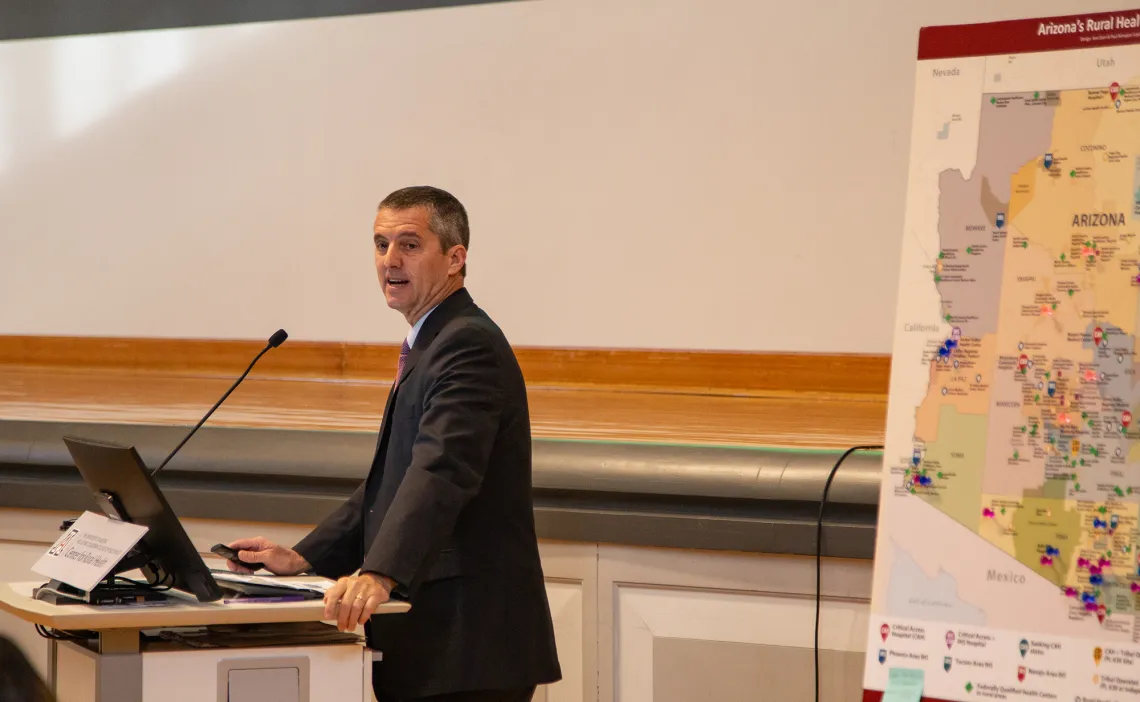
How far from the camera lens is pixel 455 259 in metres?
2.27

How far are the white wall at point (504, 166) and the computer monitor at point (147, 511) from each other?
167 centimetres

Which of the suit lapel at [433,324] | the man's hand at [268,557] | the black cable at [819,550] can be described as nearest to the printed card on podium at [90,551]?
the man's hand at [268,557]

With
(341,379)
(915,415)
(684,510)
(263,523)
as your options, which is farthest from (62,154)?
(915,415)

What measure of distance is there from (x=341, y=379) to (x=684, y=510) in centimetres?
167

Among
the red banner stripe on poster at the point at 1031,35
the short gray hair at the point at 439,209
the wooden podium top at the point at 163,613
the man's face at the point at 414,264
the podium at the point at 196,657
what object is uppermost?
the red banner stripe on poster at the point at 1031,35

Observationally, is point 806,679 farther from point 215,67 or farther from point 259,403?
point 215,67

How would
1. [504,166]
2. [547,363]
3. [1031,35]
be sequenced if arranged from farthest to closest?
[547,363] → [504,166] → [1031,35]

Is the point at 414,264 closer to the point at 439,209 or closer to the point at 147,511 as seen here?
the point at 439,209

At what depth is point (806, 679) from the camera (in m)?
2.45

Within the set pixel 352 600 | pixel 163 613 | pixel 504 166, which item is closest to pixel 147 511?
pixel 163 613

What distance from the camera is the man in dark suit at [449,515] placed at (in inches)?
77.7

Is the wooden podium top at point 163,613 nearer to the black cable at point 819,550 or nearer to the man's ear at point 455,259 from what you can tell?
the man's ear at point 455,259

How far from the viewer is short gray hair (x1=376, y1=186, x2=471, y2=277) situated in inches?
89.0

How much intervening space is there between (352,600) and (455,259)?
2.22 ft
